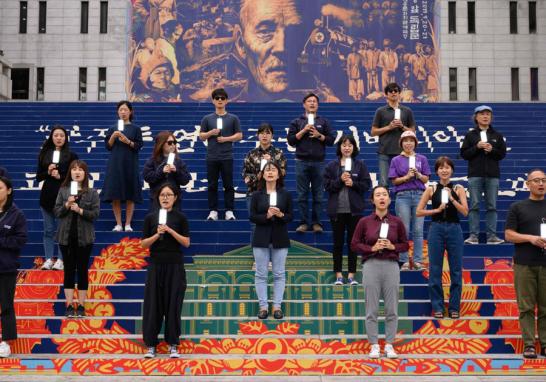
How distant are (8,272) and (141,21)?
2258 centimetres

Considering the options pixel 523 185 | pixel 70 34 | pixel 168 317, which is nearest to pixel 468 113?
pixel 523 185

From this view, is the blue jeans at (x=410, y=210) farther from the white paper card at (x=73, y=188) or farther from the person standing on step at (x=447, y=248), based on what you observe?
the white paper card at (x=73, y=188)

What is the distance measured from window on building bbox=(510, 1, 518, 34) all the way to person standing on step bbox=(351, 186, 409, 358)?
26768 millimetres

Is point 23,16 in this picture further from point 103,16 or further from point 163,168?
point 163,168

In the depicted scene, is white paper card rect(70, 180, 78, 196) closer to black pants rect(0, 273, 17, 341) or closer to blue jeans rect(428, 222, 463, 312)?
black pants rect(0, 273, 17, 341)

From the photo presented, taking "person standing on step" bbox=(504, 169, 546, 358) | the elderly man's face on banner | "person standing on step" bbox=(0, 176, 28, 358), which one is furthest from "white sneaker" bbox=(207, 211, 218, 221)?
the elderly man's face on banner

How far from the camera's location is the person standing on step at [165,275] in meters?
6.26

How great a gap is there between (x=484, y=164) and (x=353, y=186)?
1.87 meters

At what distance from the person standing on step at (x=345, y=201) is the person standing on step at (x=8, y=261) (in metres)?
3.37

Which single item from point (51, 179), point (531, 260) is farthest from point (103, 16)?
point (531, 260)

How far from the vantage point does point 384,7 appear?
91.0 feet

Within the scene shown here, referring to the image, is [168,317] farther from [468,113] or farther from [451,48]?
[451,48]

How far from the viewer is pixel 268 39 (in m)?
27.1

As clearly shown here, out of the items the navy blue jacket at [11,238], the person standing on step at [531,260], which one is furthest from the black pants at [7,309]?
the person standing on step at [531,260]
